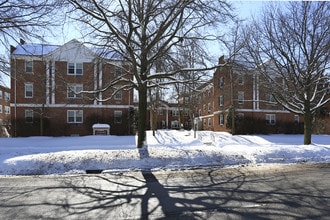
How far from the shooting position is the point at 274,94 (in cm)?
1866

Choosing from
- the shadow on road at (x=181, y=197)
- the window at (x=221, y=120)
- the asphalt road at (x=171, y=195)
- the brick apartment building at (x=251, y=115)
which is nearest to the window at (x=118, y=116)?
the brick apartment building at (x=251, y=115)

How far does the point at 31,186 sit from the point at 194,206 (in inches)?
199

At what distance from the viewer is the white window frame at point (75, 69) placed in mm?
34441

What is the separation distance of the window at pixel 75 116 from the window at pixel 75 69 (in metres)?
4.60

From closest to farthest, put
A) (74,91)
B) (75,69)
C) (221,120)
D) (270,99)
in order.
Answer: (74,91), (270,99), (75,69), (221,120)

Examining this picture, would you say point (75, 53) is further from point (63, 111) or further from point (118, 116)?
point (118, 116)

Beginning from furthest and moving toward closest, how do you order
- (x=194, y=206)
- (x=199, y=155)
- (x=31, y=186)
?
(x=199, y=155), (x=31, y=186), (x=194, y=206)

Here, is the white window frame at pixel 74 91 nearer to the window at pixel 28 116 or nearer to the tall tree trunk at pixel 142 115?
the tall tree trunk at pixel 142 115

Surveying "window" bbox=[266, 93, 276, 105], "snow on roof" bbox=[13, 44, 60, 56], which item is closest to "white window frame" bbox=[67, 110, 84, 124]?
"snow on roof" bbox=[13, 44, 60, 56]

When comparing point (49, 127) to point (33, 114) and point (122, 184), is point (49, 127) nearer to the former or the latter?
point (33, 114)

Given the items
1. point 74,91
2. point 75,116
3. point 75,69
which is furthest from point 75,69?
point 74,91

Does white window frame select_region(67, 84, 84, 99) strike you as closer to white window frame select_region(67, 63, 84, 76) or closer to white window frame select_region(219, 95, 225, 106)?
white window frame select_region(67, 63, 84, 76)

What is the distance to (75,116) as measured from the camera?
34.6m

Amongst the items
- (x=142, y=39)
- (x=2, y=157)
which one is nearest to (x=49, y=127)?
(x=2, y=157)
